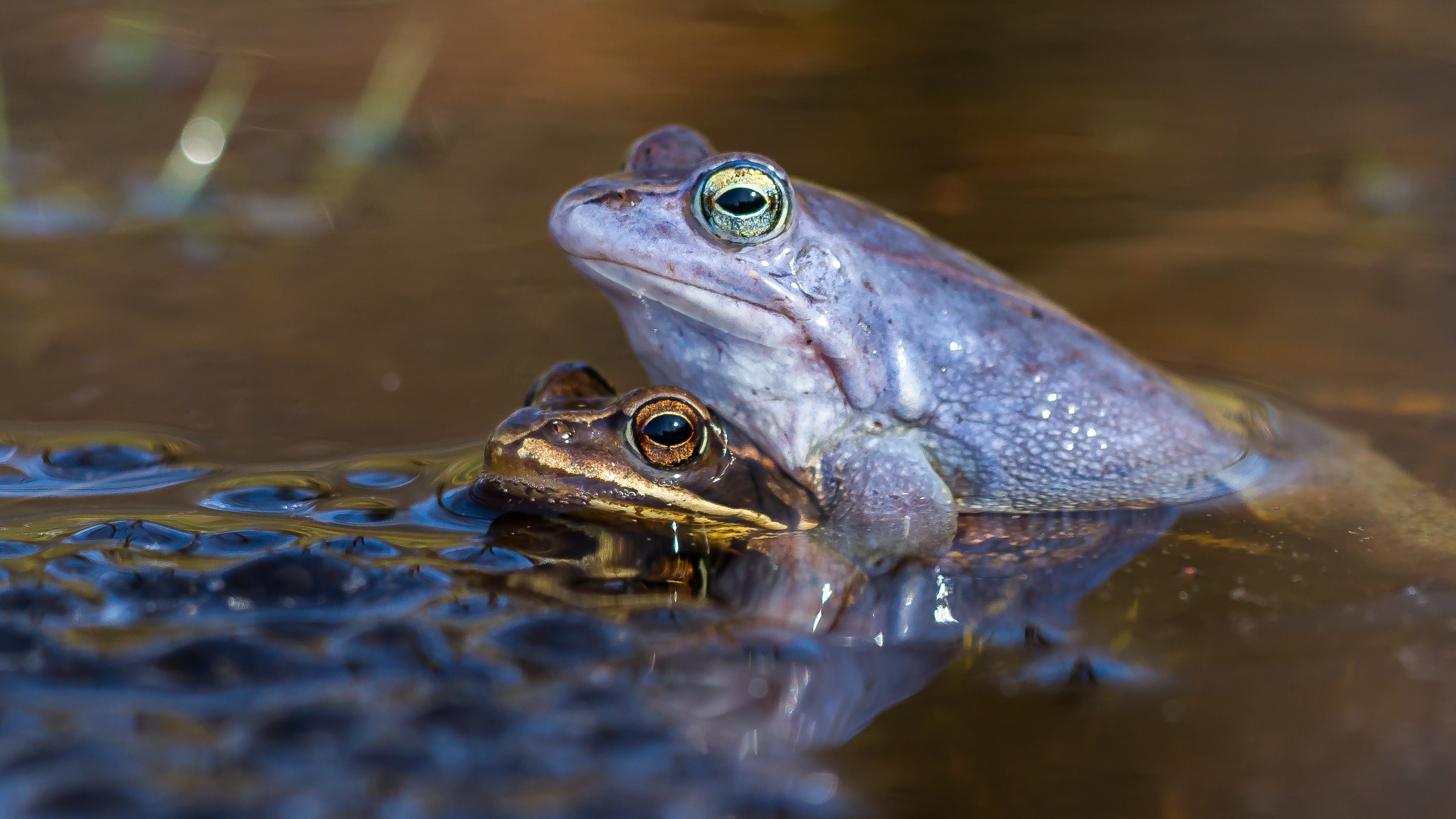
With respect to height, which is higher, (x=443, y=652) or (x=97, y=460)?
(x=97, y=460)

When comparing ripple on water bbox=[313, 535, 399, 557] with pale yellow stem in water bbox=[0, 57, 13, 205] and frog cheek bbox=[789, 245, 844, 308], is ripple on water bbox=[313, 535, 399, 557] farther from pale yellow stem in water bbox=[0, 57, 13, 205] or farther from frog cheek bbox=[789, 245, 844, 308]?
pale yellow stem in water bbox=[0, 57, 13, 205]

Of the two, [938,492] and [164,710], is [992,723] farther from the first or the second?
[164,710]

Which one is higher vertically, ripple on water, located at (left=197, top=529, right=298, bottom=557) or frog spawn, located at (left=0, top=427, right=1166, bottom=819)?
ripple on water, located at (left=197, top=529, right=298, bottom=557)

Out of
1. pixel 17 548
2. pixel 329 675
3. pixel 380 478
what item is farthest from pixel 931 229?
pixel 17 548

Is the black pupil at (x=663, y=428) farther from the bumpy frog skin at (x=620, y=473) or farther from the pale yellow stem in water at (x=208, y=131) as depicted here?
the pale yellow stem in water at (x=208, y=131)

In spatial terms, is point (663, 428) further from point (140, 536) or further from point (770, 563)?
point (140, 536)

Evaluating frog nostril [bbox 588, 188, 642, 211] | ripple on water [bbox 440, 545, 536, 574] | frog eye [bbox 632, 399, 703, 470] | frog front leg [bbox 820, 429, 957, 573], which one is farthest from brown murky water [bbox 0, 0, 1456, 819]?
frog nostril [bbox 588, 188, 642, 211]

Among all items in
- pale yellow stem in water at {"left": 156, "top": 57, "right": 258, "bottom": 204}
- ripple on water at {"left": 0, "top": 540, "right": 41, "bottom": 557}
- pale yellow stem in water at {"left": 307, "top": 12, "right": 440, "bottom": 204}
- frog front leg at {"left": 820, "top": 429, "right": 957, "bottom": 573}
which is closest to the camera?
ripple on water at {"left": 0, "top": 540, "right": 41, "bottom": 557}
